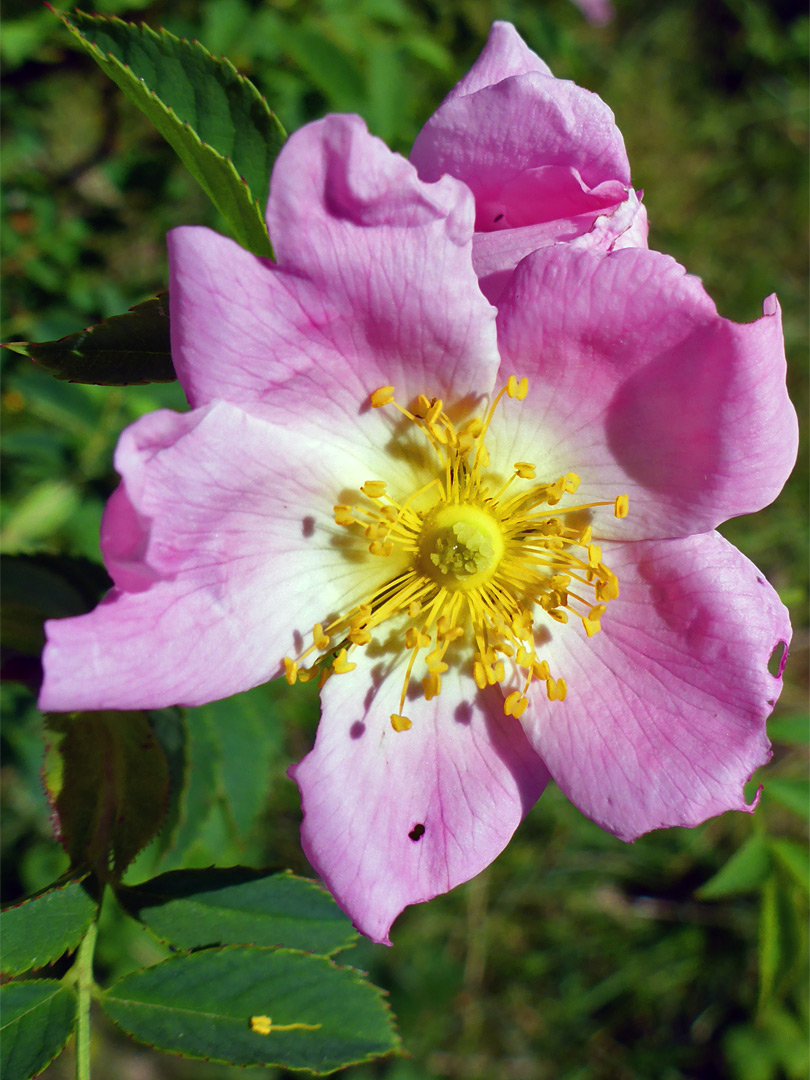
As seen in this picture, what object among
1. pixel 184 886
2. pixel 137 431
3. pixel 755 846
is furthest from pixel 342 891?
pixel 755 846

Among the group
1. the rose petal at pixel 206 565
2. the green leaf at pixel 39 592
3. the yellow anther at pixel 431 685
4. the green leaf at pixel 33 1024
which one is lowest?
the green leaf at pixel 33 1024

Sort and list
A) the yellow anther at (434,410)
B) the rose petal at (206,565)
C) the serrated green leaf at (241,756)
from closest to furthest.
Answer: the rose petal at (206,565) < the yellow anther at (434,410) < the serrated green leaf at (241,756)

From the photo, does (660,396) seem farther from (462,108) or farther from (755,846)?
(755,846)

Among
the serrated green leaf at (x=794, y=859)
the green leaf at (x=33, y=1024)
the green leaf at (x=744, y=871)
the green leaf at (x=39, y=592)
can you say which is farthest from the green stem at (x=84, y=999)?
the serrated green leaf at (x=794, y=859)

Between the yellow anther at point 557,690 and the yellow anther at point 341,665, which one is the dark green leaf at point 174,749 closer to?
the yellow anther at point 341,665

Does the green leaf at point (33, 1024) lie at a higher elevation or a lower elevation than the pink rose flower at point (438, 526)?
lower

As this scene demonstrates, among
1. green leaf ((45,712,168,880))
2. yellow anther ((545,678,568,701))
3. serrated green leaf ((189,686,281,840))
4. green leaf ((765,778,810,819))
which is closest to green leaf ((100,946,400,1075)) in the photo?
green leaf ((45,712,168,880))

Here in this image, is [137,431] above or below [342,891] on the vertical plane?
above
